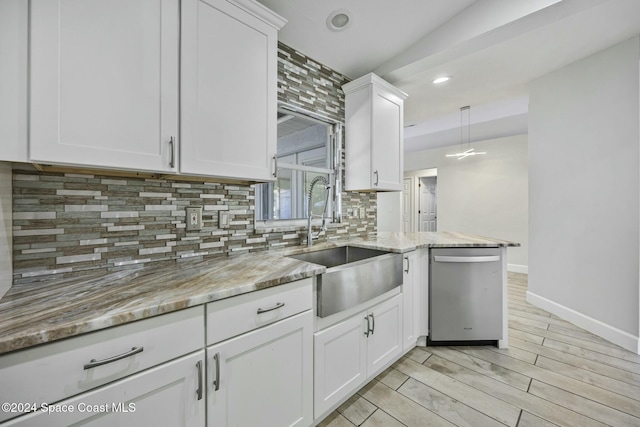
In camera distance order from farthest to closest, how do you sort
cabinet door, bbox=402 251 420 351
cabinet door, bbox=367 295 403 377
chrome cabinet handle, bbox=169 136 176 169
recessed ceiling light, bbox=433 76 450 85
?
1. recessed ceiling light, bbox=433 76 450 85
2. cabinet door, bbox=402 251 420 351
3. cabinet door, bbox=367 295 403 377
4. chrome cabinet handle, bbox=169 136 176 169

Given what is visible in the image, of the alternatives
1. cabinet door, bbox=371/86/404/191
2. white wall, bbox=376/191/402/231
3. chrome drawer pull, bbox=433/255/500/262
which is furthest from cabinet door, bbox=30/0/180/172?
white wall, bbox=376/191/402/231

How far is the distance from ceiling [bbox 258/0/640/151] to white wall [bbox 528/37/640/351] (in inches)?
10.7

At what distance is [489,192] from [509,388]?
3.94 metres

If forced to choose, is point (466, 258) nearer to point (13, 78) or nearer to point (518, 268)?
point (13, 78)

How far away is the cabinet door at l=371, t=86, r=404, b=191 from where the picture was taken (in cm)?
234

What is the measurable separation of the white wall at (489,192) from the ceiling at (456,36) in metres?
2.00

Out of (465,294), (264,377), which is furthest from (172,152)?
(465,294)

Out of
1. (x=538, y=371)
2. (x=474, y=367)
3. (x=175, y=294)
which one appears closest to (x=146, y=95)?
(x=175, y=294)

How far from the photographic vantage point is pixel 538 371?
1.82m

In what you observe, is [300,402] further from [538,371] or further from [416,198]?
[416,198]

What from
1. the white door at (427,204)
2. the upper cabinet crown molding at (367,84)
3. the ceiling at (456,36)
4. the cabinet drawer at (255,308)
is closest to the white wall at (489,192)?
the white door at (427,204)

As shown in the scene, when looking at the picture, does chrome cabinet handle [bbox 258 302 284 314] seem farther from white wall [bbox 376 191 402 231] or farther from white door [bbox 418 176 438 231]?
white door [bbox 418 176 438 231]

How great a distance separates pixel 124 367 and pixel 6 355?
0.82 feet

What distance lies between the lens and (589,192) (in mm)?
2412
